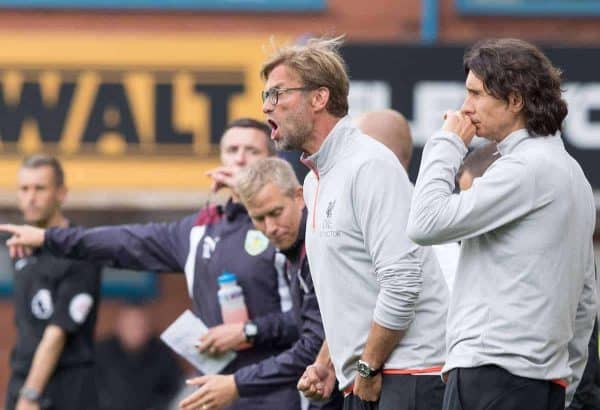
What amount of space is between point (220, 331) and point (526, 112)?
2.10 meters

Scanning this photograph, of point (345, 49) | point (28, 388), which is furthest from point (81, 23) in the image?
point (28, 388)

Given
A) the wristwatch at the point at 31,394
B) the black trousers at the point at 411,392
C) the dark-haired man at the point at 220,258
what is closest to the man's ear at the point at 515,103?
the black trousers at the point at 411,392

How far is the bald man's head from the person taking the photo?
5723 millimetres

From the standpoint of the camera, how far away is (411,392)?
4812 mm

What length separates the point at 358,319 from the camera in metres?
4.82

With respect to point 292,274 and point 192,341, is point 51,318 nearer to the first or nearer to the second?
point 192,341

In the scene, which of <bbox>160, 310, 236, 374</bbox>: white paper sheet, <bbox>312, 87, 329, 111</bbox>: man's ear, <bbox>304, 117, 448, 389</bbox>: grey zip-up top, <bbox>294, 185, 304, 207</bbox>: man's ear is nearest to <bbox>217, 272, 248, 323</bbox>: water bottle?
<bbox>160, 310, 236, 374</bbox>: white paper sheet

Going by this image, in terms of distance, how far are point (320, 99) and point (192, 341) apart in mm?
1543

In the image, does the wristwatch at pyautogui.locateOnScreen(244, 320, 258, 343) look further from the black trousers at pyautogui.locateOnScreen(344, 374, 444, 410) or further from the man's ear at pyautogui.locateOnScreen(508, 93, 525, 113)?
the man's ear at pyautogui.locateOnScreen(508, 93, 525, 113)

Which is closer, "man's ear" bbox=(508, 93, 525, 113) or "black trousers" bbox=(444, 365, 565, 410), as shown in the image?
"black trousers" bbox=(444, 365, 565, 410)

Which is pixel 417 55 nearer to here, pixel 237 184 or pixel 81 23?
pixel 81 23

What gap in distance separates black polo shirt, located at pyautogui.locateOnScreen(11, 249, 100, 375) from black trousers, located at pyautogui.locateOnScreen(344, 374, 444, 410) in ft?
10.6

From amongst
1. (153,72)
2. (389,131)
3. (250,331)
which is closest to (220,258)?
(250,331)

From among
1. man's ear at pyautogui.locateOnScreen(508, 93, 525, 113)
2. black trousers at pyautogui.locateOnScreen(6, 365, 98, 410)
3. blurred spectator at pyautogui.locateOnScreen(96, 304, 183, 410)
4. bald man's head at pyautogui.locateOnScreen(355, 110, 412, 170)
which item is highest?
man's ear at pyautogui.locateOnScreen(508, 93, 525, 113)
